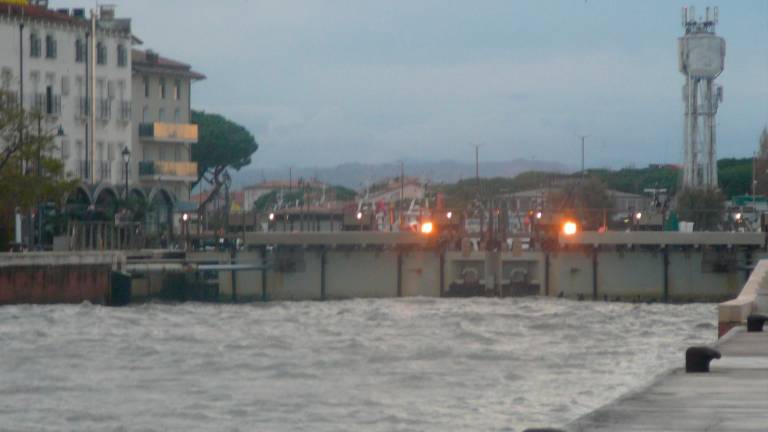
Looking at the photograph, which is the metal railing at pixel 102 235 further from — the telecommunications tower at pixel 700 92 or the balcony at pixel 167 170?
the telecommunications tower at pixel 700 92

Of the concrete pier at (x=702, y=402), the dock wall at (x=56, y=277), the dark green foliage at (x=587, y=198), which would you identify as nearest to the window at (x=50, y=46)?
the dock wall at (x=56, y=277)

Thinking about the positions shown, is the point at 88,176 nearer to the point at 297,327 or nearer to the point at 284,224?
the point at 284,224

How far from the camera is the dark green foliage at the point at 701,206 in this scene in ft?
368

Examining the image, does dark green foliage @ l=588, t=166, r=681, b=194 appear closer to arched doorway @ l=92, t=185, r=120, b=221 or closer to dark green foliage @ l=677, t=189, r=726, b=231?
dark green foliage @ l=677, t=189, r=726, b=231

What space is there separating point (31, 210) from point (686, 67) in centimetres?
6744

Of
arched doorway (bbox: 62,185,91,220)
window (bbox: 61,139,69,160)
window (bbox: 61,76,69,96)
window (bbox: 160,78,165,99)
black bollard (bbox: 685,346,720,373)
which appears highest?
window (bbox: 160,78,165,99)

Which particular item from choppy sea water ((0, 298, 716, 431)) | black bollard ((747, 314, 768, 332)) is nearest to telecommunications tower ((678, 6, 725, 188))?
choppy sea water ((0, 298, 716, 431))

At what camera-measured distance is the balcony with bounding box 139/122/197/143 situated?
116m

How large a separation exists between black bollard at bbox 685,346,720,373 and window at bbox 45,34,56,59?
83.2 m

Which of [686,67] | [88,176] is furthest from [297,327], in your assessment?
[686,67]

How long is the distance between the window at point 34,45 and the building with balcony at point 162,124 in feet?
48.7

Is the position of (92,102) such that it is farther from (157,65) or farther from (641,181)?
(641,181)

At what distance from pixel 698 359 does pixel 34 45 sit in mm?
82506

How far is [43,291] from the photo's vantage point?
66.1 metres
